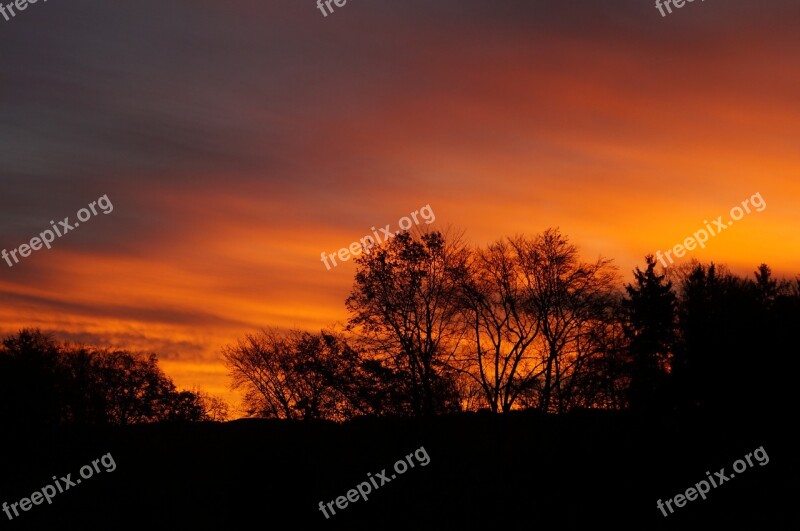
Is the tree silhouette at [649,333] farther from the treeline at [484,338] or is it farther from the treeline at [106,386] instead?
the treeline at [106,386]

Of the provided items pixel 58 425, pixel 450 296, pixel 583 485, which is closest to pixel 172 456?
pixel 58 425

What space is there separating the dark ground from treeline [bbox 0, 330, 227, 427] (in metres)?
24.7

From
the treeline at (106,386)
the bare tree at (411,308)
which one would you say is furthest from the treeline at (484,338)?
the treeline at (106,386)

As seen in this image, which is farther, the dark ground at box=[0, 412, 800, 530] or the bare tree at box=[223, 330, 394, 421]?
the bare tree at box=[223, 330, 394, 421]

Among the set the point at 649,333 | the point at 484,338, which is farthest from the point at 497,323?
the point at 649,333

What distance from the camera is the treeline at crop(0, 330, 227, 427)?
215ft

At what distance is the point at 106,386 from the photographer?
265 ft

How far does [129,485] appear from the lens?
37719 mm

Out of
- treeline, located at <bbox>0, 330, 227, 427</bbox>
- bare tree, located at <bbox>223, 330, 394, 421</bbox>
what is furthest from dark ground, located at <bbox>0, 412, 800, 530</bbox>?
treeline, located at <bbox>0, 330, 227, 427</bbox>

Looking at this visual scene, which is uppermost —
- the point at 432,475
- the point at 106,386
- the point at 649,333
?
the point at 106,386

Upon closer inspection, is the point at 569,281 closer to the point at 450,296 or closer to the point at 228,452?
the point at 450,296

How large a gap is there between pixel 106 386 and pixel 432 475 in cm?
5520

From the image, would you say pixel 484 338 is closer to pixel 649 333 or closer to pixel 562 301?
pixel 562 301

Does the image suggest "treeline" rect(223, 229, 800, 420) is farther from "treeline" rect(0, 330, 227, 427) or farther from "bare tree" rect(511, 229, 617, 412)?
"treeline" rect(0, 330, 227, 427)
